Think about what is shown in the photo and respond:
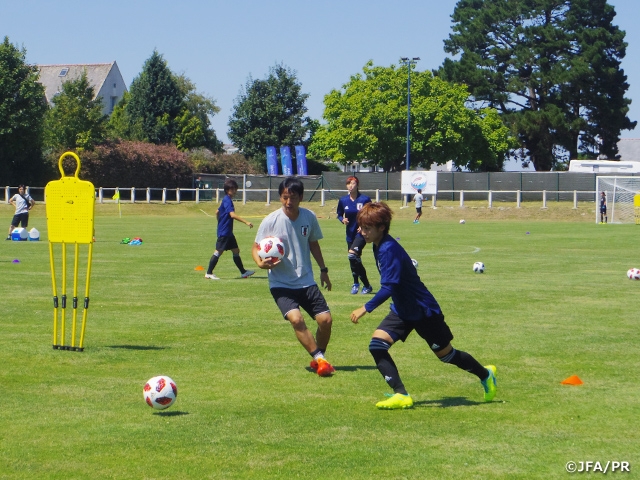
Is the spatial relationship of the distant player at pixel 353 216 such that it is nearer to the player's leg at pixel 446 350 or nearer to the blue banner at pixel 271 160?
the player's leg at pixel 446 350

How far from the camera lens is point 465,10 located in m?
90.8

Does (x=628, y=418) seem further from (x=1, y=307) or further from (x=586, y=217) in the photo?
(x=586, y=217)

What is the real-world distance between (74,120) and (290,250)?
65.2 meters

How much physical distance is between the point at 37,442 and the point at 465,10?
88.8 m

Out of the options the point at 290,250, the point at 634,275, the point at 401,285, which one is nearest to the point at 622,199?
the point at 634,275

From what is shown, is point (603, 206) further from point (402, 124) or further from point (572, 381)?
point (572, 381)

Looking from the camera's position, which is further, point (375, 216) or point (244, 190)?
point (244, 190)

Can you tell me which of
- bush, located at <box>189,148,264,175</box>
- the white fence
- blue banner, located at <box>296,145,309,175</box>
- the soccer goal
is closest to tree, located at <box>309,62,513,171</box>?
blue banner, located at <box>296,145,309,175</box>

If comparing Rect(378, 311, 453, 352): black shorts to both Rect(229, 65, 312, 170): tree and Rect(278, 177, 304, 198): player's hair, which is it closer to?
Rect(278, 177, 304, 198): player's hair

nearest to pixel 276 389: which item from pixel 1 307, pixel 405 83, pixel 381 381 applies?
pixel 381 381

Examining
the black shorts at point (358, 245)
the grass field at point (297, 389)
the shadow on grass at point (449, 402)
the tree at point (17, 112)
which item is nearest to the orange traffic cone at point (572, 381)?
the grass field at point (297, 389)

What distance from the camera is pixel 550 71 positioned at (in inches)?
3327

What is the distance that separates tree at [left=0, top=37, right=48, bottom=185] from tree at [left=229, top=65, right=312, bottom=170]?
2978 centimetres

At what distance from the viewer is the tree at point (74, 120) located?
71.0m
